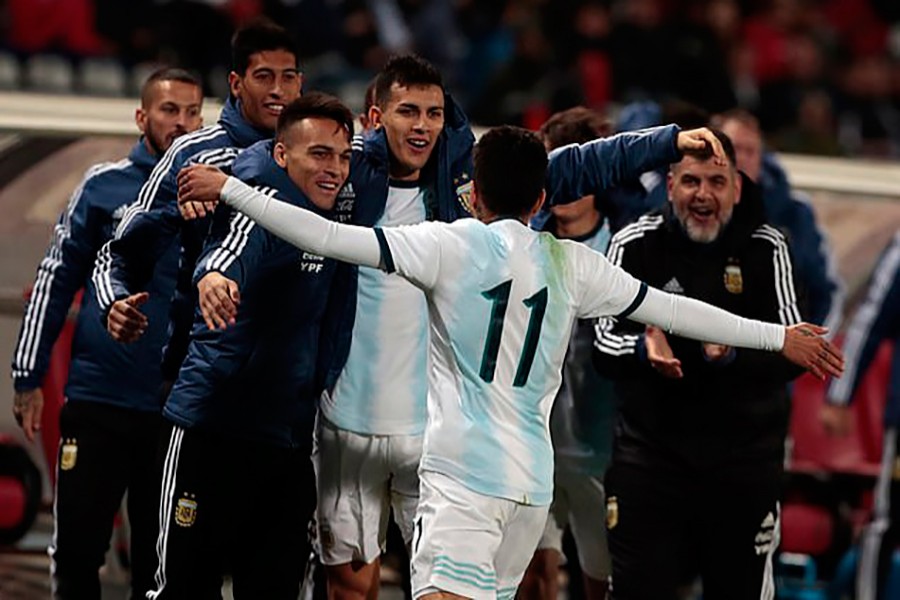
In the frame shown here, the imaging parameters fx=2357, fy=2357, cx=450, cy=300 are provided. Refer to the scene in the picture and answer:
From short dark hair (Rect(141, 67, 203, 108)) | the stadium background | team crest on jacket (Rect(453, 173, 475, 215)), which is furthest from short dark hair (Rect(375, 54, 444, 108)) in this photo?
the stadium background

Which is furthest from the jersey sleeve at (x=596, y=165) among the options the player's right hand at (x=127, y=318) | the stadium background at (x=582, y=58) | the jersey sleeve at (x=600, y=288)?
the stadium background at (x=582, y=58)

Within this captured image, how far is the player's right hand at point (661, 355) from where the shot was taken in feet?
23.9

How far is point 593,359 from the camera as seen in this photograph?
26.0 feet

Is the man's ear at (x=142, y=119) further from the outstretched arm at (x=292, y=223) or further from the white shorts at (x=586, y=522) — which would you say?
the outstretched arm at (x=292, y=223)

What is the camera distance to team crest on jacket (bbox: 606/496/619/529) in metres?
7.88

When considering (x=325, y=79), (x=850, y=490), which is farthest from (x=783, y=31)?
(x=850, y=490)

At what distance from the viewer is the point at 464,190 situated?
25.1ft

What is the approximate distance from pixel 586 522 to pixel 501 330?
2.29 m

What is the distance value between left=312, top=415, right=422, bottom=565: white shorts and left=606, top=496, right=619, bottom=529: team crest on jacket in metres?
0.67

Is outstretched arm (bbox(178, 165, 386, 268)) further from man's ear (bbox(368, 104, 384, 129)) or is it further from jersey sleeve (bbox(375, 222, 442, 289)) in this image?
man's ear (bbox(368, 104, 384, 129))

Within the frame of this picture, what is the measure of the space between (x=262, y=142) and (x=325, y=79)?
8656 millimetres

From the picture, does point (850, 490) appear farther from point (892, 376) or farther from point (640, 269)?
point (640, 269)

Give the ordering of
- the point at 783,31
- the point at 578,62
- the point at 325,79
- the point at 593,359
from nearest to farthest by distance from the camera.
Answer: the point at 593,359 → the point at 325,79 → the point at 578,62 → the point at 783,31

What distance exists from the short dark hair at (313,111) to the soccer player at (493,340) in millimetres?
671
